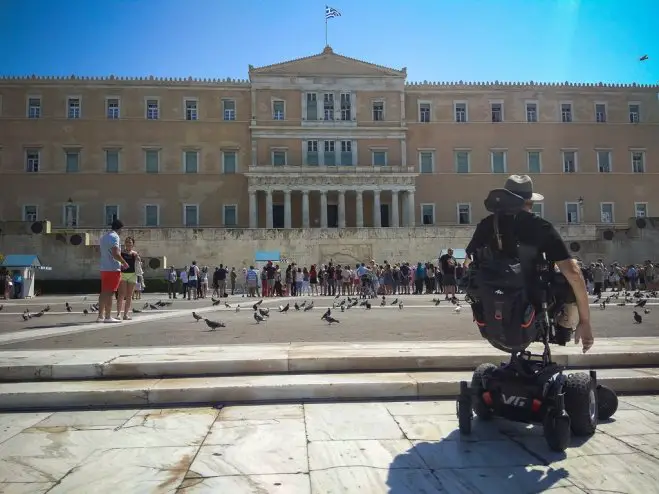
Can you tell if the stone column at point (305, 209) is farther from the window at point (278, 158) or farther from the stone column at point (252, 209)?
the window at point (278, 158)

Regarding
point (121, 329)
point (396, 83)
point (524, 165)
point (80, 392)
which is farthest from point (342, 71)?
point (80, 392)

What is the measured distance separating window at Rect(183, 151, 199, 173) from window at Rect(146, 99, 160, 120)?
445cm

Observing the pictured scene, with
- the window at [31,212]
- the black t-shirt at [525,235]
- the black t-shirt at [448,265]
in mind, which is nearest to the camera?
the black t-shirt at [525,235]

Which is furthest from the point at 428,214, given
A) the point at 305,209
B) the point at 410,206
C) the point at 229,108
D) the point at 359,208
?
the point at 229,108

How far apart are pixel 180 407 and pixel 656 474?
3.47 m

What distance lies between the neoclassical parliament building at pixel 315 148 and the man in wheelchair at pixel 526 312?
42.7 meters

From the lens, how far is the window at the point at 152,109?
48500 mm

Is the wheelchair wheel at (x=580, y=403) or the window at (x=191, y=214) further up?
the window at (x=191, y=214)

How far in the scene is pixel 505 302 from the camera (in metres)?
3.22

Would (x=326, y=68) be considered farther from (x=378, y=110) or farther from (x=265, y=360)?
(x=265, y=360)

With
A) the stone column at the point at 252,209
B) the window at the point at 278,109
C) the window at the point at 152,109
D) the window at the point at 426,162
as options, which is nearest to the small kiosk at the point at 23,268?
the stone column at the point at 252,209

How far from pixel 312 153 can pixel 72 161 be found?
73.1 feet

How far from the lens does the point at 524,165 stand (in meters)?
51.0

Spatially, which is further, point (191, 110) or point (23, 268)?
point (191, 110)
